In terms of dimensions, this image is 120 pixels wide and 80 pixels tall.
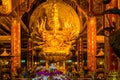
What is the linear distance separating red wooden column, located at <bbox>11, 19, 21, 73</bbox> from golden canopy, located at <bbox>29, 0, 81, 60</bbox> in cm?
174

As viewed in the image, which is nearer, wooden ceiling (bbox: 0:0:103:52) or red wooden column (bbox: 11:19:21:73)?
red wooden column (bbox: 11:19:21:73)

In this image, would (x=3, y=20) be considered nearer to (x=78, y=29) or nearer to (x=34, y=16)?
(x=34, y=16)

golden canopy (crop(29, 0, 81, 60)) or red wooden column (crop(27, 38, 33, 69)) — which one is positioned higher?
golden canopy (crop(29, 0, 81, 60))

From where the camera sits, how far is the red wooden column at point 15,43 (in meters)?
18.9

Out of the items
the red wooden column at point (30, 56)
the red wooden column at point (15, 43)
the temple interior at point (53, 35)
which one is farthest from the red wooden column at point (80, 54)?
the red wooden column at point (15, 43)

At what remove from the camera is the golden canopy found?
67.8ft

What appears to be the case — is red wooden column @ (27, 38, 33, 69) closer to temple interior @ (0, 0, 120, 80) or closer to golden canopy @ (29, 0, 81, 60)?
temple interior @ (0, 0, 120, 80)

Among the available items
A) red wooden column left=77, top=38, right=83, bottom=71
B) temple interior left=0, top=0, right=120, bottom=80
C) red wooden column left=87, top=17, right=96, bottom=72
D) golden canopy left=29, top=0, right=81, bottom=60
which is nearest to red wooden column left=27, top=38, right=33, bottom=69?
temple interior left=0, top=0, right=120, bottom=80

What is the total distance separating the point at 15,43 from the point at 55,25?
2.47 metres

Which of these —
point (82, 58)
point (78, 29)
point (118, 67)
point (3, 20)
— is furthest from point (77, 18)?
point (118, 67)

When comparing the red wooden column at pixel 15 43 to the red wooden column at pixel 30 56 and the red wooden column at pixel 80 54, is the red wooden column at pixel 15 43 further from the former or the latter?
the red wooden column at pixel 80 54

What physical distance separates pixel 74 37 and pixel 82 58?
1049 mm

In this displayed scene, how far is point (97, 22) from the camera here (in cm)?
2155

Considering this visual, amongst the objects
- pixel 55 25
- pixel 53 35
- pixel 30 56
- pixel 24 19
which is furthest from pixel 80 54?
pixel 24 19
